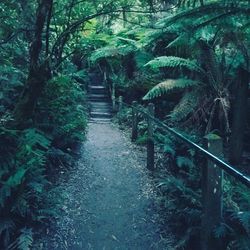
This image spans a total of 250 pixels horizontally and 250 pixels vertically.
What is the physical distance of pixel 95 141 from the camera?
8547 mm

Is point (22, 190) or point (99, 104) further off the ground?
point (22, 190)

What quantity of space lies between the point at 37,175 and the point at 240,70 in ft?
17.5

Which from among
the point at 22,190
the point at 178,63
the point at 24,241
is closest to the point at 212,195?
the point at 24,241

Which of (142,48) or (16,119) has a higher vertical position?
(142,48)

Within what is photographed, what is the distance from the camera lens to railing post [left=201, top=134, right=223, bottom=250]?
111 inches

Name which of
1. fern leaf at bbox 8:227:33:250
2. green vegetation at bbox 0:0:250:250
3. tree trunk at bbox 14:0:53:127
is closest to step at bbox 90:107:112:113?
green vegetation at bbox 0:0:250:250

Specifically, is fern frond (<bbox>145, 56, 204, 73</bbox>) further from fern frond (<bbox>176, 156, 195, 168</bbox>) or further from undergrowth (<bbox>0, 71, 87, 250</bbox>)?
undergrowth (<bbox>0, 71, 87, 250</bbox>)

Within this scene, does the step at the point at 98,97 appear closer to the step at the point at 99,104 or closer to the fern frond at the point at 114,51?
the step at the point at 99,104

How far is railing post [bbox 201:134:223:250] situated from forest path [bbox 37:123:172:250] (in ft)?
2.64

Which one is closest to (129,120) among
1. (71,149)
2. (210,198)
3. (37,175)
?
(71,149)

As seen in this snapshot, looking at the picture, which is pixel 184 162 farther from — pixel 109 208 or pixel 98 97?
pixel 98 97

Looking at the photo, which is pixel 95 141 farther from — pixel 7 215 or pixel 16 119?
pixel 7 215

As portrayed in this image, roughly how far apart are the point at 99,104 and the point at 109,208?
11102 mm

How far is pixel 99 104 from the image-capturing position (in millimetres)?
15305
